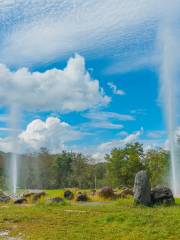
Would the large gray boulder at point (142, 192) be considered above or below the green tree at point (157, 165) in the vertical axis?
below

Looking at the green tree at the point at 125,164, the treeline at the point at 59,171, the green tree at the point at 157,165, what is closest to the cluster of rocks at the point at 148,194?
the green tree at the point at 157,165

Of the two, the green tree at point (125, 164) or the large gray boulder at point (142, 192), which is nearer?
the large gray boulder at point (142, 192)

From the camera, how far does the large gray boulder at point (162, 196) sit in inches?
865

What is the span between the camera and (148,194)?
2202 centimetres

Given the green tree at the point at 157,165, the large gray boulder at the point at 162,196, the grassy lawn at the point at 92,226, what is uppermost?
the green tree at the point at 157,165

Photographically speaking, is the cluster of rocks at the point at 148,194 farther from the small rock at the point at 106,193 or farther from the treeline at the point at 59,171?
the treeline at the point at 59,171

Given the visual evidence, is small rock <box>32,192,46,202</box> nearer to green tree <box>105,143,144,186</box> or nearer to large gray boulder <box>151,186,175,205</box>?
large gray boulder <box>151,186,175,205</box>

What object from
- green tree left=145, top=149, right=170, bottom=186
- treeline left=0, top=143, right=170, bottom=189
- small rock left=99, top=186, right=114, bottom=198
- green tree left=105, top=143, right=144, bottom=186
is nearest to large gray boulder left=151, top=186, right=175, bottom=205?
small rock left=99, top=186, right=114, bottom=198

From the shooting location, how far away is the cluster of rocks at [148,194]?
71.3 ft

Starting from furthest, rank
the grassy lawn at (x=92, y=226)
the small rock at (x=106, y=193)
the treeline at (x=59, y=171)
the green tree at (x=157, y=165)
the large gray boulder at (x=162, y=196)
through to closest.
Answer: the treeline at (x=59, y=171) → the green tree at (x=157, y=165) → the small rock at (x=106, y=193) → the large gray boulder at (x=162, y=196) → the grassy lawn at (x=92, y=226)

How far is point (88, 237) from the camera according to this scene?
1278 centimetres

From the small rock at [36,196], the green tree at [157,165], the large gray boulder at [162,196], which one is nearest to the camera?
the large gray boulder at [162,196]

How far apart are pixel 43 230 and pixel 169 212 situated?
6.04 metres

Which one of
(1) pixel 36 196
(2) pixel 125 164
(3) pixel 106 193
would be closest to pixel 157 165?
(2) pixel 125 164
